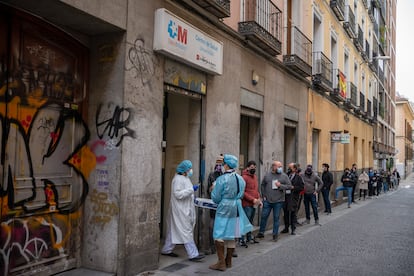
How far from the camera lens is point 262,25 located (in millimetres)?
10867

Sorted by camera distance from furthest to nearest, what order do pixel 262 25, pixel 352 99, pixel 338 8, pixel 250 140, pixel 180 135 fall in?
pixel 352 99
pixel 338 8
pixel 250 140
pixel 262 25
pixel 180 135

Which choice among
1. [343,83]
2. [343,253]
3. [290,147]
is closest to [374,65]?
[343,83]

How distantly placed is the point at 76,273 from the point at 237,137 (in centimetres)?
482

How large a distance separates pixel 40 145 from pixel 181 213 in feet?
8.50

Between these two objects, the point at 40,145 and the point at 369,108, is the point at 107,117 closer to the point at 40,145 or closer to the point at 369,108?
the point at 40,145

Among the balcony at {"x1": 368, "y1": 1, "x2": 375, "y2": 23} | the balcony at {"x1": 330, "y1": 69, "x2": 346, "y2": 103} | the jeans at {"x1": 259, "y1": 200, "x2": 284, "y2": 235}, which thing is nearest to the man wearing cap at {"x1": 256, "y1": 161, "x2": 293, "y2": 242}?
the jeans at {"x1": 259, "y1": 200, "x2": 284, "y2": 235}

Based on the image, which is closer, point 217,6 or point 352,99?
point 217,6

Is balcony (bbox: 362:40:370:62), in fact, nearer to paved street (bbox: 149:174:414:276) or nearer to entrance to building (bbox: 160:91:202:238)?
paved street (bbox: 149:174:414:276)

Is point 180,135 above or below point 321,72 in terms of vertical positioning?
below

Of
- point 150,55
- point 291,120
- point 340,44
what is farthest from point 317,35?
point 150,55

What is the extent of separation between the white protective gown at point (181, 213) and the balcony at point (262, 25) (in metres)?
4.22

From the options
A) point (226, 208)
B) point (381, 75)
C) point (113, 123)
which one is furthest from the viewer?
point (381, 75)

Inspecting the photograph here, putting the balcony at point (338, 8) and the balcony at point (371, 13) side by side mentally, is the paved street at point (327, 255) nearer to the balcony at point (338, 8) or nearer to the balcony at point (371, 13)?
the balcony at point (338, 8)

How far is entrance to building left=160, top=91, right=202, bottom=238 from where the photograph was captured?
8.36m
